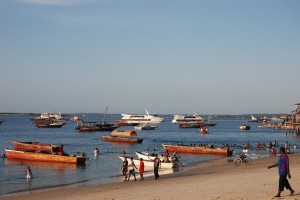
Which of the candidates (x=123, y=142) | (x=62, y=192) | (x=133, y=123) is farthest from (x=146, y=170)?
(x=133, y=123)

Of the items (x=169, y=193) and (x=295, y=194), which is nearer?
(x=295, y=194)

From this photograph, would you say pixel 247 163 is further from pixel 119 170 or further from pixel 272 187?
pixel 272 187

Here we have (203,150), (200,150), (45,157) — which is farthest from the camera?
(200,150)

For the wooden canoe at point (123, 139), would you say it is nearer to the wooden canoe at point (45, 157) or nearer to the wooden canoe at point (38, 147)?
the wooden canoe at point (38, 147)

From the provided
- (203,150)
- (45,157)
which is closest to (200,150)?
(203,150)

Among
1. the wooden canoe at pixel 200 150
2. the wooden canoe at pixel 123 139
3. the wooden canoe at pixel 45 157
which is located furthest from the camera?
the wooden canoe at pixel 123 139

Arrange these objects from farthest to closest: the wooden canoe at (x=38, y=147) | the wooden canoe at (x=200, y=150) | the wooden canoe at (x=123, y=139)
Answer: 1. the wooden canoe at (x=123, y=139)
2. the wooden canoe at (x=38, y=147)
3. the wooden canoe at (x=200, y=150)

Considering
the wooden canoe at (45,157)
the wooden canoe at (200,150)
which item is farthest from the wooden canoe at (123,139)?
the wooden canoe at (45,157)

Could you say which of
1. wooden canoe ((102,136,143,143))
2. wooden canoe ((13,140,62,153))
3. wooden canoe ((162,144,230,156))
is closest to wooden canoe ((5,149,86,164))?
wooden canoe ((13,140,62,153))

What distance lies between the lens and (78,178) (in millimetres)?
38688

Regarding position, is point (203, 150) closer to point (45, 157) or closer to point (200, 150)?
point (200, 150)

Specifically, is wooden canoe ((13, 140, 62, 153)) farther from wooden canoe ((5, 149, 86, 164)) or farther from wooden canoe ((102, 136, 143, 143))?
wooden canoe ((102, 136, 143, 143))

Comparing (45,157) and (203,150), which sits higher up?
(45,157)

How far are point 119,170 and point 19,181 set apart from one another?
10907mm
